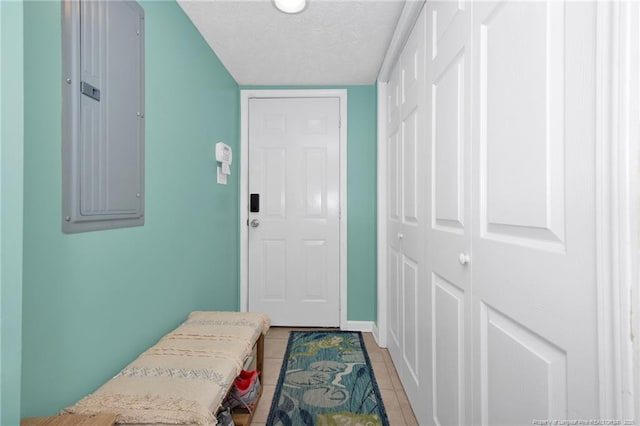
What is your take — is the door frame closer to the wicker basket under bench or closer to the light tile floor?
the light tile floor

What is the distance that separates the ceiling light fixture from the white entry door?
1.17m

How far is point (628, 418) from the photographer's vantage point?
512mm

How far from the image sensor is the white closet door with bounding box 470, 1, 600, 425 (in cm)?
59

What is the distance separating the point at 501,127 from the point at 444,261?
0.58 metres

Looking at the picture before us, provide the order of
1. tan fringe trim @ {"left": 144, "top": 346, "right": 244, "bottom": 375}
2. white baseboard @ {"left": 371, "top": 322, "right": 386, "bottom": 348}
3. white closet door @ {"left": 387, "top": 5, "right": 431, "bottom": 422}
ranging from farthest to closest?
white baseboard @ {"left": 371, "top": 322, "right": 386, "bottom": 348}
white closet door @ {"left": 387, "top": 5, "right": 431, "bottom": 422}
tan fringe trim @ {"left": 144, "top": 346, "right": 244, "bottom": 375}

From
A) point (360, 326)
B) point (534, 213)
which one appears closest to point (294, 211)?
point (360, 326)

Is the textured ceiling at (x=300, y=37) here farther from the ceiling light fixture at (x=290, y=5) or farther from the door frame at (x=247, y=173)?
the door frame at (x=247, y=173)

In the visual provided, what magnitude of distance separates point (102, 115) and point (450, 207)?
129 cm

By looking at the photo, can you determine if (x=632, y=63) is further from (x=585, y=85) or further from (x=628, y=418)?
(x=628, y=418)

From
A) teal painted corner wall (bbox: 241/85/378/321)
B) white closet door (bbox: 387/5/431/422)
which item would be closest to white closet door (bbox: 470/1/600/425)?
white closet door (bbox: 387/5/431/422)

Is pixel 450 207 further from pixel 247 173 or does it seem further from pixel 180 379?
pixel 247 173

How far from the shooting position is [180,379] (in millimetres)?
1095

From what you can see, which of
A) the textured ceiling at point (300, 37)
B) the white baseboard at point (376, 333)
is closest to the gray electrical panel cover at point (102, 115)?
the textured ceiling at point (300, 37)

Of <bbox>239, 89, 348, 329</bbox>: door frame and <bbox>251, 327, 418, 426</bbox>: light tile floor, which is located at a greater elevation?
<bbox>239, 89, 348, 329</bbox>: door frame
